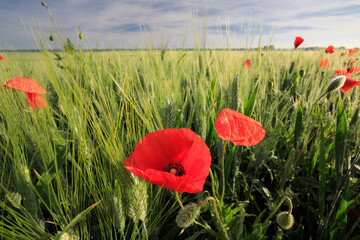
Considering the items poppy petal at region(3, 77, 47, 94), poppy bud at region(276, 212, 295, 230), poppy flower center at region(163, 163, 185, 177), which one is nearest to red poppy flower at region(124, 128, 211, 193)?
poppy flower center at region(163, 163, 185, 177)

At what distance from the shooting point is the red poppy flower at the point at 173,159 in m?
0.38

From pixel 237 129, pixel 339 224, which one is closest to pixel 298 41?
pixel 339 224

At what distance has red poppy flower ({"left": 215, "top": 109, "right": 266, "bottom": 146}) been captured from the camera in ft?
1.44

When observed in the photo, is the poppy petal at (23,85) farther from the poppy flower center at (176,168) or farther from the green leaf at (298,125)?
the green leaf at (298,125)

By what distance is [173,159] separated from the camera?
0.54 m

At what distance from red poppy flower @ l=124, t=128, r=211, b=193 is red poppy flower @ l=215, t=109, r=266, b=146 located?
0.17ft

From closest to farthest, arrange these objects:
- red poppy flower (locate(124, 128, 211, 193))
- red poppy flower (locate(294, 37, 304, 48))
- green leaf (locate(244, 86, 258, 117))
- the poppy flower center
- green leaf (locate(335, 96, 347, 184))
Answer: red poppy flower (locate(124, 128, 211, 193)) < the poppy flower center < green leaf (locate(335, 96, 347, 184)) < green leaf (locate(244, 86, 258, 117)) < red poppy flower (locate(294, 37, 304, 48))

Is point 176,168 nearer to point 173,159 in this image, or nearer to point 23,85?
point 173,159

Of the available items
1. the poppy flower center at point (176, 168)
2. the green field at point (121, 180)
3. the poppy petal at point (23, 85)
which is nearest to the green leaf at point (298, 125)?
the green field at point (121, 180)

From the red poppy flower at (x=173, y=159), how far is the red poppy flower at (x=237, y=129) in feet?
0.17

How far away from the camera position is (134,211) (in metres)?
0.46

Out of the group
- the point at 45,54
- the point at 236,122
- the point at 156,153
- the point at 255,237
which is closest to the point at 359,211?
the point at 255,237

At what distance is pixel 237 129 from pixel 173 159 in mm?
173

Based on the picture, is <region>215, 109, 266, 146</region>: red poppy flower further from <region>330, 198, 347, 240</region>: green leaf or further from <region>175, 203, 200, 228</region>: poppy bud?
<region>330, 198, 347, 240</region>: green leaf
